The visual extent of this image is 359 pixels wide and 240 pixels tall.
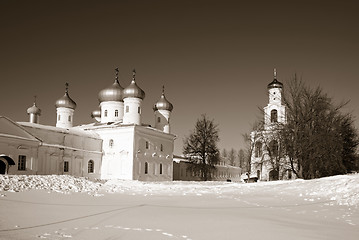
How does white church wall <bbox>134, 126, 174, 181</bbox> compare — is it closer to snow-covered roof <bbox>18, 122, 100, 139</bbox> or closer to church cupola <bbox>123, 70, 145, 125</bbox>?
church cupola <bbox>123, 70, 145, 125</bbox>

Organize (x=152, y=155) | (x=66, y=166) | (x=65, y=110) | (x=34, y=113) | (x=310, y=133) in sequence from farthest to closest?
(x=34, y=113), (x=65, y=110), (x=152, y=155), (x=66, y=166), (x=310, y=133)

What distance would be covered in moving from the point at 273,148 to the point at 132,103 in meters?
18.4

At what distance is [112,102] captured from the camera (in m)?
42.1

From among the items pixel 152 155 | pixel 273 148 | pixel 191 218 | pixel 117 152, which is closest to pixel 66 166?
pixel 117 152

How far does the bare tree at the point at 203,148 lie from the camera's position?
147ft

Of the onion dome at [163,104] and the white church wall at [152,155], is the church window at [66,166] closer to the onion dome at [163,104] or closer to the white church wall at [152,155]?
the white church wall at [152,155]

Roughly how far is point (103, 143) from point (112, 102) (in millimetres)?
5925

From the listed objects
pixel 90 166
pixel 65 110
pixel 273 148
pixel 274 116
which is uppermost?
pixel 65 110

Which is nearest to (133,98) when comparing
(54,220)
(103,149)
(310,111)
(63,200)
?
(103,149)

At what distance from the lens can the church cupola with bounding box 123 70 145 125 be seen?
3891 centimetres

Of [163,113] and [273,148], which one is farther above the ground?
[163,113]

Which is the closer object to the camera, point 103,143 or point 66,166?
point 66,166

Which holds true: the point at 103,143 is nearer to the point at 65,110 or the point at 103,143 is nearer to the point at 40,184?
the point at 65,110

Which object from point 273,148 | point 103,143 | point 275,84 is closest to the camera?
point 273,148
